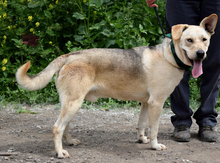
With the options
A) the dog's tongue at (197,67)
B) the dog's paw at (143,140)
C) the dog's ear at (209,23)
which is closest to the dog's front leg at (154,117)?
the dog's paw at (143,140)

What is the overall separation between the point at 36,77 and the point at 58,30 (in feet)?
10.1

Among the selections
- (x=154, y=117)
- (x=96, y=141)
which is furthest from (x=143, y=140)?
(x=96, y=141)

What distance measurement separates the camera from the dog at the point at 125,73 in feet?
11.3

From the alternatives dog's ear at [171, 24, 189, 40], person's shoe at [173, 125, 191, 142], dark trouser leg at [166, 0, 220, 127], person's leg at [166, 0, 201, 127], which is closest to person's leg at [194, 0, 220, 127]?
dark trouser leg at [166, 0, 220, 127]

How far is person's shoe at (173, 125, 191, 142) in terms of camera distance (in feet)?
13.4

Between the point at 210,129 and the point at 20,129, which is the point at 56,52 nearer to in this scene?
the point at 20,129

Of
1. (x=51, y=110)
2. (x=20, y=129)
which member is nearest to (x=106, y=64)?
(x=20, y=129)

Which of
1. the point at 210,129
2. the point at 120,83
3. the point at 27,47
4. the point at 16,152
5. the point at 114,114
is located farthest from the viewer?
the point at 27,47

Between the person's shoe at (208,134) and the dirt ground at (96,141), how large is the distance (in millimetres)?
69

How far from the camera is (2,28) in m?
6.16

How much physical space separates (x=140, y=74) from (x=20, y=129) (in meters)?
1.92

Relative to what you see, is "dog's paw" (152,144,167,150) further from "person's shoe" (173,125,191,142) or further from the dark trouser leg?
the dark trouser leg

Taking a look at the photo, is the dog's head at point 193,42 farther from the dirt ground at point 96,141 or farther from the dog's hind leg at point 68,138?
the dog's hind leg at point 68,138

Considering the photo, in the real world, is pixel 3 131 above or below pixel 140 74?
below
